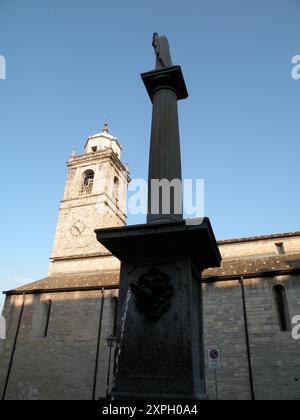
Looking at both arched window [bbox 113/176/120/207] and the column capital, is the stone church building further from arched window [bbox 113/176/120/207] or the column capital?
arched window [bbox 113/176/120/207]

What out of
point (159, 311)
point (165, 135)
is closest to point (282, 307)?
point (165, 135)

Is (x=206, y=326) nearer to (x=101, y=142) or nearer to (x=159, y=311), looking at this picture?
(x=159, y=311)

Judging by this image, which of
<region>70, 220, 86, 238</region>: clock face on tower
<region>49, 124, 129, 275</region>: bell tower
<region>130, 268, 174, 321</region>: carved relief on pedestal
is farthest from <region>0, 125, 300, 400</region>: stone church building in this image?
<region>130, 268, 174, 321</region>: carved relief on pedestal

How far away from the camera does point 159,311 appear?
4.12 meters

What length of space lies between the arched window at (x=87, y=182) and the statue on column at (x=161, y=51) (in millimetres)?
28060

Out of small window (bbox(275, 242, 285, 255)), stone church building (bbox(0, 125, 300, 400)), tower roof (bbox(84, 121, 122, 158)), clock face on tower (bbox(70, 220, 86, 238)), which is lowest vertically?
stone church building (bbox(0, 125, 300, 400))

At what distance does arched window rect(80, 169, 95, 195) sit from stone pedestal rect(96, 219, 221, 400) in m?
30.8

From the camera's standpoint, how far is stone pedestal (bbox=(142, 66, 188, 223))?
5145mm

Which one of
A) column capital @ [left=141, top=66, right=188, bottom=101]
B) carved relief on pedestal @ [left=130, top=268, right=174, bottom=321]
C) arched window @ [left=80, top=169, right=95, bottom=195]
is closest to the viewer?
carved relief on pedestal @ [left=130, top=268, right=174, bottom=321]

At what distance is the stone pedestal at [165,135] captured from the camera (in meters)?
5.14

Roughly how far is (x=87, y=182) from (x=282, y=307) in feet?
86.0

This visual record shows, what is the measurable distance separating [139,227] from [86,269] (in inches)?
795
